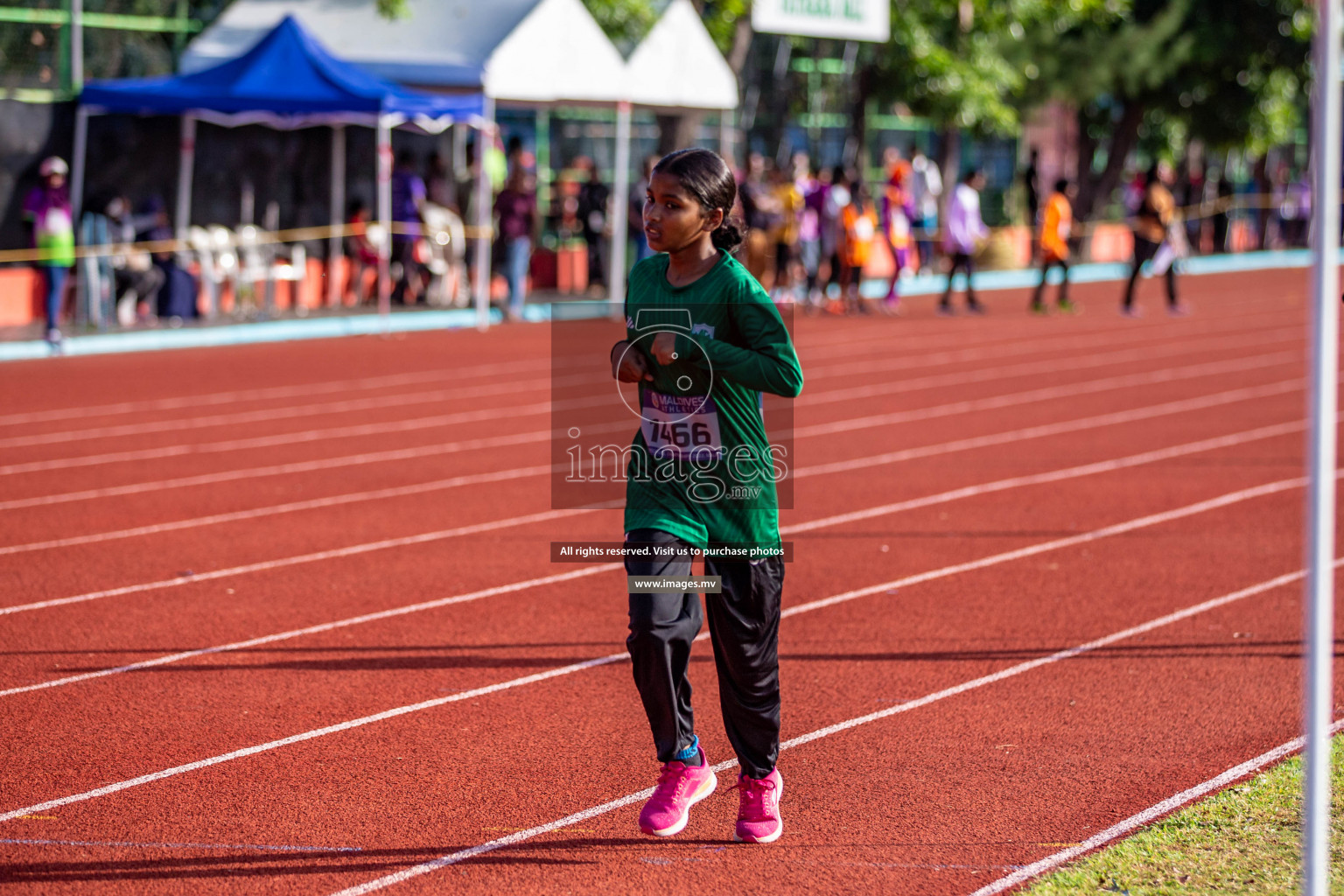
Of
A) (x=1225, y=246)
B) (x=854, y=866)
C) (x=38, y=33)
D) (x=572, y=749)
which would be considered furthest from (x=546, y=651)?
(x=1225, y=246)

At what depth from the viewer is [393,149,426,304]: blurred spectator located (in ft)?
66.7

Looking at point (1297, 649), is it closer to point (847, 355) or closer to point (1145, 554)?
point (1145, 554)

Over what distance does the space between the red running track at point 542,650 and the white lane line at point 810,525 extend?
0.03 m

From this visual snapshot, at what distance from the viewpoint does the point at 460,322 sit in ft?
67.6

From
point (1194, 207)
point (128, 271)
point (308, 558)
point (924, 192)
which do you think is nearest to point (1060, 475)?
point (308, 558)

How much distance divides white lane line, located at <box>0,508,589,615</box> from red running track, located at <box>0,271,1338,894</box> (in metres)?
0.04

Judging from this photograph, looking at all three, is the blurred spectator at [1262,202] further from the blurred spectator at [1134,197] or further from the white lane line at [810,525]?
the white lane line at [810,525]

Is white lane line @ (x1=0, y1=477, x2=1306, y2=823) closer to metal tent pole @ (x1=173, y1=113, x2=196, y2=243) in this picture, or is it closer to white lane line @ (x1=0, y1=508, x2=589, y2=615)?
white lane line @ (x1=0, y1=508, x2=589, y2=615)

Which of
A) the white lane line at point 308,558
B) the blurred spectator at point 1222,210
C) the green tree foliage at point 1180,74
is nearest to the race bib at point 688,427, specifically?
the white lane line at point 308,558

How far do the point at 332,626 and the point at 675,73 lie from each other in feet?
52.1

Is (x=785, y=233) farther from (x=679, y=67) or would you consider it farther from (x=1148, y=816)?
(x=1148, y=816)

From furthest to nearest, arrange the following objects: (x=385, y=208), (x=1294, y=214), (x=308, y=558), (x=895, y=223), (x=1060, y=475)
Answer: (x=1294, y=214)
(x=895, y=223)
(x=385, y=208)
(x=1060, y=475)
(x=308, y=558)

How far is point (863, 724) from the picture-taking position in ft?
18.0

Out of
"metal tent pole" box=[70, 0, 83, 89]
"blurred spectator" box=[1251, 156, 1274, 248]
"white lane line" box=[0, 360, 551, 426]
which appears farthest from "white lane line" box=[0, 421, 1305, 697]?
"blurred spectator" box=[1251, 156, 1274, 248]
